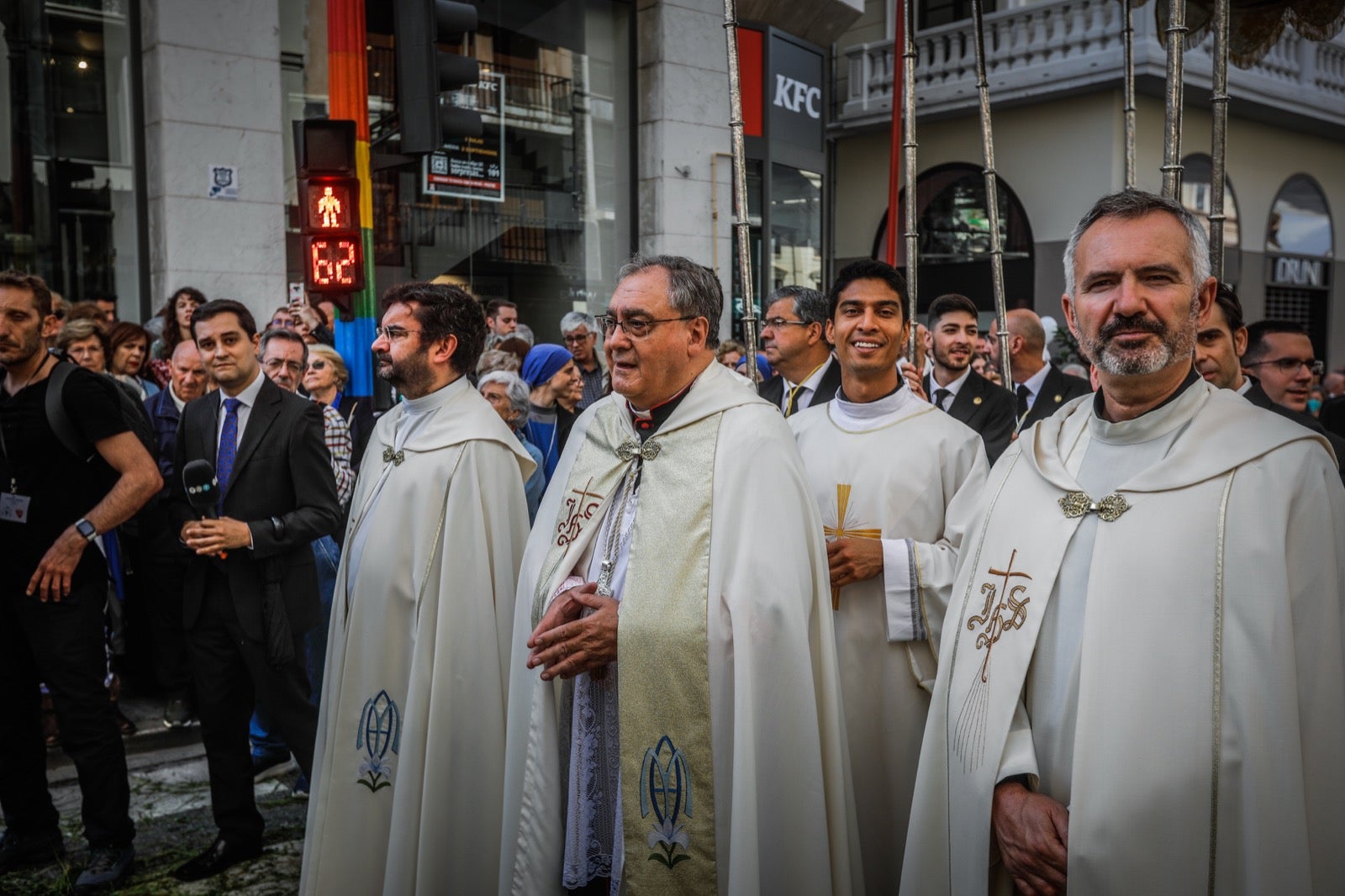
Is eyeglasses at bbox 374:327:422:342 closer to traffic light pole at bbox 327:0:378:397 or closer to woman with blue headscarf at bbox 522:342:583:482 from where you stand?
woman with blue headscarf at bbox 522:342:583:482

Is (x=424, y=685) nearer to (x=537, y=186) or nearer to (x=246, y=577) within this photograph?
(x=246, y=577)

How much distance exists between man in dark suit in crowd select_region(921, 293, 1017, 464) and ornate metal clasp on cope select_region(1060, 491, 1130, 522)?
290cm

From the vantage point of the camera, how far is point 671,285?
330cm

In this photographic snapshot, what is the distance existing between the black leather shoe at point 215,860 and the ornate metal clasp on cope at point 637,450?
8.33ft

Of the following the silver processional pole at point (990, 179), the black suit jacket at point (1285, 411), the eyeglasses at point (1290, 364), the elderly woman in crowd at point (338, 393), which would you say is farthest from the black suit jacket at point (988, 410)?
the elderly woman in crowd at point (338, 393)

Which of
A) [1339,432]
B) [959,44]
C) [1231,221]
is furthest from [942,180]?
[1339,432]

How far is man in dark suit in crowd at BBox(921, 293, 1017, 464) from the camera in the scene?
18.6ft

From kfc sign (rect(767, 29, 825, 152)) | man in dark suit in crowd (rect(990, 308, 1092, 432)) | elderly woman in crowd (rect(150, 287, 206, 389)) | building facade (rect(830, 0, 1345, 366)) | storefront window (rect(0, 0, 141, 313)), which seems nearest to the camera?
man in dark suit in crowd (rect(990, 308, 1092, 432))

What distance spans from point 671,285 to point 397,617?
5.13 feet

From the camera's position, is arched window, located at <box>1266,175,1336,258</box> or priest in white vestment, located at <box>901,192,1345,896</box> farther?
arched window, located at <box>1266,175,1336,258</box>

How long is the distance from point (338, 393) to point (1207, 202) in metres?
16.5

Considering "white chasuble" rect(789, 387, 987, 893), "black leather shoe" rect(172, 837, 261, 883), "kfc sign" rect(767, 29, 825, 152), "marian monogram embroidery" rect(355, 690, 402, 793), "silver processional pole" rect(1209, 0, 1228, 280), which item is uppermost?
"kfc sign" rect(767, 29, 825, 152)

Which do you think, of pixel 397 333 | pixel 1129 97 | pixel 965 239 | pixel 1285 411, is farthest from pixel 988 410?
pixel 965 239

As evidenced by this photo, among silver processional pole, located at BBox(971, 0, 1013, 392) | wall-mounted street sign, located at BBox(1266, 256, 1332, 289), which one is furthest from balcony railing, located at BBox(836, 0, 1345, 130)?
silver processional pole, located at BBox(971, 0, 1013, 392)
